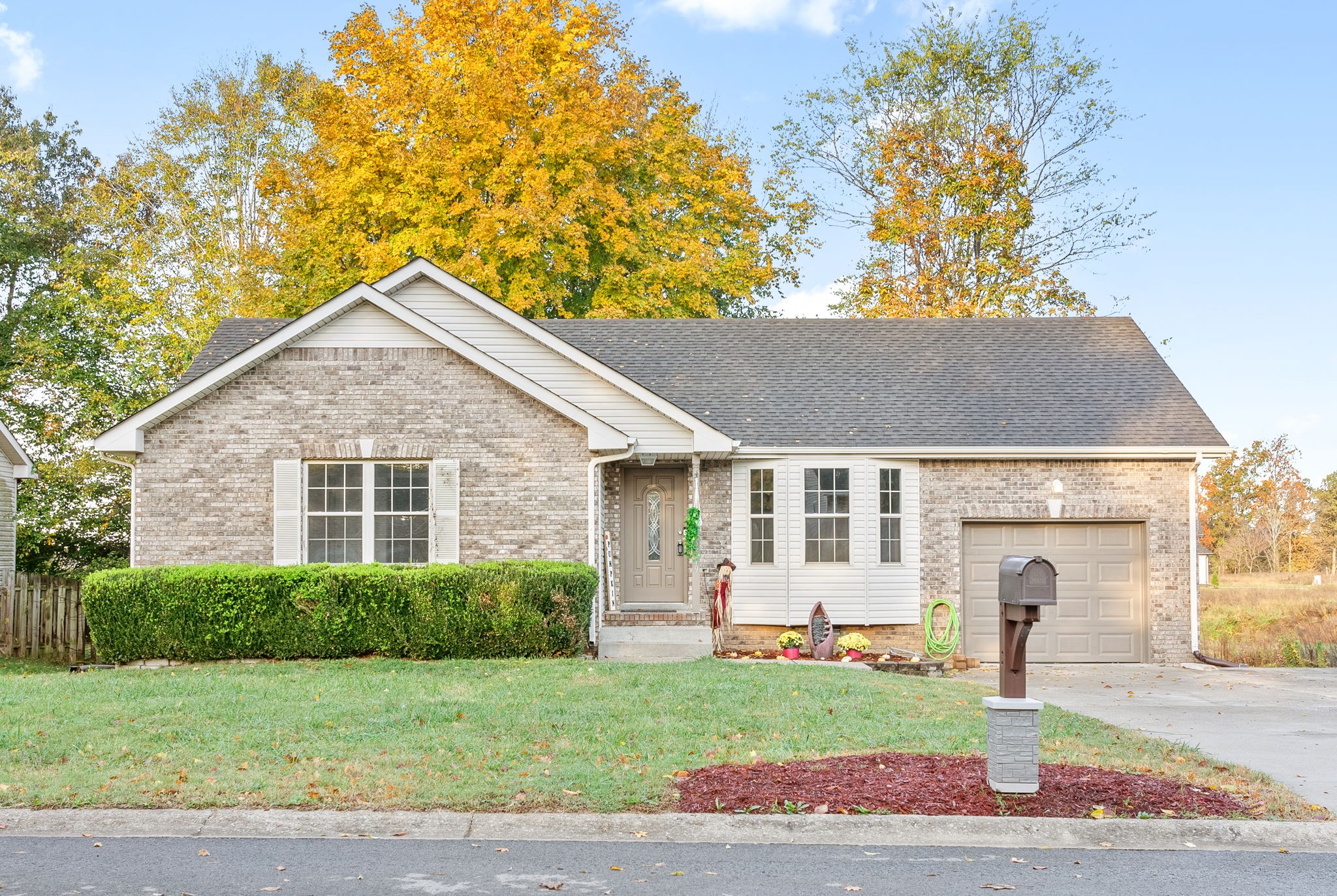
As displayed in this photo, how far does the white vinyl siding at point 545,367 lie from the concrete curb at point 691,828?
1010cm

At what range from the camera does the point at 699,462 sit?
17.2m

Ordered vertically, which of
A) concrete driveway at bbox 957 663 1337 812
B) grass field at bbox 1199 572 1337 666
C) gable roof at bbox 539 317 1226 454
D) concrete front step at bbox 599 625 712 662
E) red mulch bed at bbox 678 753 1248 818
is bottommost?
grass field at bbox 1199 572 1337 666

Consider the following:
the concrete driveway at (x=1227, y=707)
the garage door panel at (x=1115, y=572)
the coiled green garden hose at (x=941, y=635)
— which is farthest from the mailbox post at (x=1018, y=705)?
the garage door panel at (x=1115, y=572)

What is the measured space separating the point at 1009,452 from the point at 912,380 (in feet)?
8.21

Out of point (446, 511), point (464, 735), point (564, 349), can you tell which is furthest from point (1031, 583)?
point (564, 349)

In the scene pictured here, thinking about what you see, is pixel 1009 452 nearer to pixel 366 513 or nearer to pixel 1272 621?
pixel 366 513

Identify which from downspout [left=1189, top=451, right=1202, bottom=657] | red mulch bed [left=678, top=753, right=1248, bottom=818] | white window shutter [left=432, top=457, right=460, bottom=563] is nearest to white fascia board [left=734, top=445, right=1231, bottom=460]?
downspout [left=1189, top=451, right=1202, bottom=657]

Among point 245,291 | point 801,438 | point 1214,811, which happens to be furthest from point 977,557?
point 245,291

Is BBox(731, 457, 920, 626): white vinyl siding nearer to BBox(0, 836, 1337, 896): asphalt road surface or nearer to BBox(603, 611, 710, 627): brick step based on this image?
BBox(603, 611, 710, 627): brick step

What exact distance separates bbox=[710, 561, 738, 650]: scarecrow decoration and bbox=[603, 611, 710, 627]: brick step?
18 cm

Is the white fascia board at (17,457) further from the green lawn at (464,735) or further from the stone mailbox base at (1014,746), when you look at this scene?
the stone mailbox base at (1014,746)

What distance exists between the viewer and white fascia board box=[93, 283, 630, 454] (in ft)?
49.2

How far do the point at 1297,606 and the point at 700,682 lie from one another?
907 inches

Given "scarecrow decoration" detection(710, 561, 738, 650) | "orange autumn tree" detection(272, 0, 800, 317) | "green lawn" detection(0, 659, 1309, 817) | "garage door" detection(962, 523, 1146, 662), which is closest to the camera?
A: "green lawn" detection(0, 659, 1309, 817)
